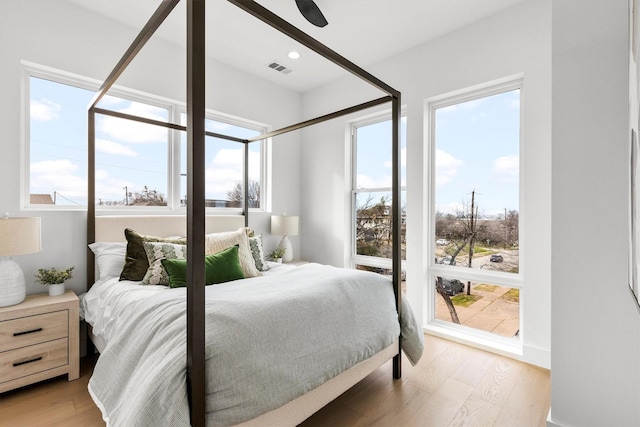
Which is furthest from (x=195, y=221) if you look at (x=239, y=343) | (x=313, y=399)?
(x=313, y=399)

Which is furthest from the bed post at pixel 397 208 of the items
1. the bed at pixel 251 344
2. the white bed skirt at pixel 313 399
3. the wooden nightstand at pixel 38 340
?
the wooden nightstand at pixel 38 340

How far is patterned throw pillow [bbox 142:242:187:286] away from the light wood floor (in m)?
0.79

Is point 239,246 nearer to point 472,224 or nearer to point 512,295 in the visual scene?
point 472,224

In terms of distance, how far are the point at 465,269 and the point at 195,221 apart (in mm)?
2649

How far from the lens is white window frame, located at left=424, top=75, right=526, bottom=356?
2.66m

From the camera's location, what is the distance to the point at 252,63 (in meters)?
3.52

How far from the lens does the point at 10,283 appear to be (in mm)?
2041

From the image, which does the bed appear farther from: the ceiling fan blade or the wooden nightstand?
the ceiling fan blade

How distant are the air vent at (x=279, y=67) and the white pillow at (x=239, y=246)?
1952mm

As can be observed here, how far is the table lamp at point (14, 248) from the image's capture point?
1.95m

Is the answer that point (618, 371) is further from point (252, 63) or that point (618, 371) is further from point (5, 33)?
point (5, 33)

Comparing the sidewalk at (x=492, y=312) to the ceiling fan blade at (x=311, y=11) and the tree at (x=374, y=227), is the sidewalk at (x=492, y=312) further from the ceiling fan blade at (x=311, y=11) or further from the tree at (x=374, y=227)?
the ceiling fan blade at (x=311, y=11)

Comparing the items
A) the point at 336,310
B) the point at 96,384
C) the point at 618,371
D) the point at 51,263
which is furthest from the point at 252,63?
the point at 618,371

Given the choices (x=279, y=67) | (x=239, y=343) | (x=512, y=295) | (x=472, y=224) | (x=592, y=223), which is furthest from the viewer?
(x=279, y=67)
